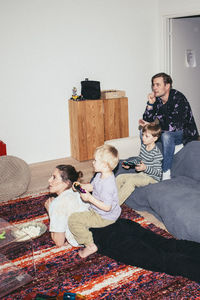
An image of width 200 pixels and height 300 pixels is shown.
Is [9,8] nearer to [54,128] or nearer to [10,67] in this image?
[10,67]

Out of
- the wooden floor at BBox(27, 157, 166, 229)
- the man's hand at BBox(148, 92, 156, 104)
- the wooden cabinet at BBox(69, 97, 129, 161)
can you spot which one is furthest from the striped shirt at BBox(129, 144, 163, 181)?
the wooden cabinet at BBox(69, 97, 129, 161)

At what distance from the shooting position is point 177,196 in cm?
312

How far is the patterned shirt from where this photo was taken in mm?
4180

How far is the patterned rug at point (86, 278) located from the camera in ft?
7.65

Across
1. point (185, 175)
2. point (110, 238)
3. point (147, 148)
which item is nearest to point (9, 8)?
point (147, 148)

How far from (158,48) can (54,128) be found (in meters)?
2.37

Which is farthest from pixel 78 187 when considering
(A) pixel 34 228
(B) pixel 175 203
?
(B) pixel 175 203

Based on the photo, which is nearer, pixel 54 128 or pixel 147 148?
pixel 147 148

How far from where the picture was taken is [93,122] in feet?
17.5

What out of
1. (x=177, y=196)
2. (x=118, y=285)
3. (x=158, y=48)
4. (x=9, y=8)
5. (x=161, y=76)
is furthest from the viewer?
(x=158, y=48)

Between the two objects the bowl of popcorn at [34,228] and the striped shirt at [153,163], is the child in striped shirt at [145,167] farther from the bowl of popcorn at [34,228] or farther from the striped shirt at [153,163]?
the bowl of popcorn at [34,228]

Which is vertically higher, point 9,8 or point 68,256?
point 9,8

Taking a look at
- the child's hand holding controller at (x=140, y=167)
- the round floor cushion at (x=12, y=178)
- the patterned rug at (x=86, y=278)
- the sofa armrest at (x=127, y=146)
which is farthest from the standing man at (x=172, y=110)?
the patterned rug at (x=86, y=278)

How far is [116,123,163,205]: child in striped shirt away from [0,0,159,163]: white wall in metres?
2.10
